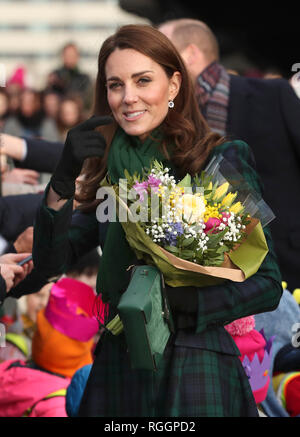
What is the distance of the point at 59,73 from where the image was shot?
11.5 m

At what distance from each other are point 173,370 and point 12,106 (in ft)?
27.2

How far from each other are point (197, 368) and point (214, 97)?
2.55m

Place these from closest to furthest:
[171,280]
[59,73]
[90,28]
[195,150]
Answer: [171,280], [195,150], [59,73], [90,28]

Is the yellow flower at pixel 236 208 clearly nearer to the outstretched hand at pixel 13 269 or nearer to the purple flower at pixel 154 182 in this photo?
the purple flower at pixel 154 182

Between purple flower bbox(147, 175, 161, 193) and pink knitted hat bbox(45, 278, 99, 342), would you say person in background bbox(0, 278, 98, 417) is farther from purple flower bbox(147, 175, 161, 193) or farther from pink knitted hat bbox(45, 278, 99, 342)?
purple flower bbox(147, 175, 161, 193)

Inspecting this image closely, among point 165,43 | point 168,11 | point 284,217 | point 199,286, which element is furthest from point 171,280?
point 168,11

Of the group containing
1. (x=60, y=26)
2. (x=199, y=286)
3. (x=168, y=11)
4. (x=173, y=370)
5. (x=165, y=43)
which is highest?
(x=165, y=43)

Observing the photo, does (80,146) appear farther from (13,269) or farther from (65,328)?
(65,328)

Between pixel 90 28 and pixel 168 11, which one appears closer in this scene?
pixel 168 11

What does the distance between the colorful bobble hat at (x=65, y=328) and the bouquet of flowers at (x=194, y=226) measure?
1741 mm

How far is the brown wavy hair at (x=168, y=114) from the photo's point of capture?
10.0 feet

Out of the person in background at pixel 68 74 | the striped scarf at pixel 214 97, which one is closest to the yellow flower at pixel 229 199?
the striped scarf at pixel 214 97

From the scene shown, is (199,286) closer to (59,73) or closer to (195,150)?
(195,150)

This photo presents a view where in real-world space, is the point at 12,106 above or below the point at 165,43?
below
